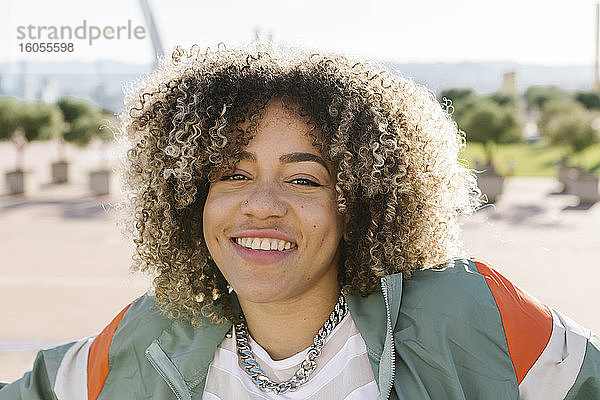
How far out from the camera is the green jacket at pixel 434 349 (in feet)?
5.44

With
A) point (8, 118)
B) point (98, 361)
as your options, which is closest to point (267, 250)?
point (98, 361)

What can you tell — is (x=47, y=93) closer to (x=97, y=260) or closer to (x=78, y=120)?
(x=78, y=120)

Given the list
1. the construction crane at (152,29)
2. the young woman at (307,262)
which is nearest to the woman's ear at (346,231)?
the young woman at (307,262)

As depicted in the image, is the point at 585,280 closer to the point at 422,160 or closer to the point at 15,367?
the point at 15,367

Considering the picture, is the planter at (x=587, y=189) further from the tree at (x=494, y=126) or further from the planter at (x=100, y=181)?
the planter at (x=100, y=181)

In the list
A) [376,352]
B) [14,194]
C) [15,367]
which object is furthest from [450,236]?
[14,194]

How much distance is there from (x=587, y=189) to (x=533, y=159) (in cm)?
1211

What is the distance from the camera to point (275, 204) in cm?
177

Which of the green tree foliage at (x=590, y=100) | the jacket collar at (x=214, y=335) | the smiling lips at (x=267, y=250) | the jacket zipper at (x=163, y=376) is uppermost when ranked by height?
the green tree foliage at (x=590, y=100)

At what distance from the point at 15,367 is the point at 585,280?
18.5ft

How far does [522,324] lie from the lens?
169 cm

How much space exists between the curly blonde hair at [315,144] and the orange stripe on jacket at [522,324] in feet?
0.91

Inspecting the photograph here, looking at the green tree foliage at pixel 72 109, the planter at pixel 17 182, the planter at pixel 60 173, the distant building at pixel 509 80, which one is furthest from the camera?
the distant building at pixel 509 80

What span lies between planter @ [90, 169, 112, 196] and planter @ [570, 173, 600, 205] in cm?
930
